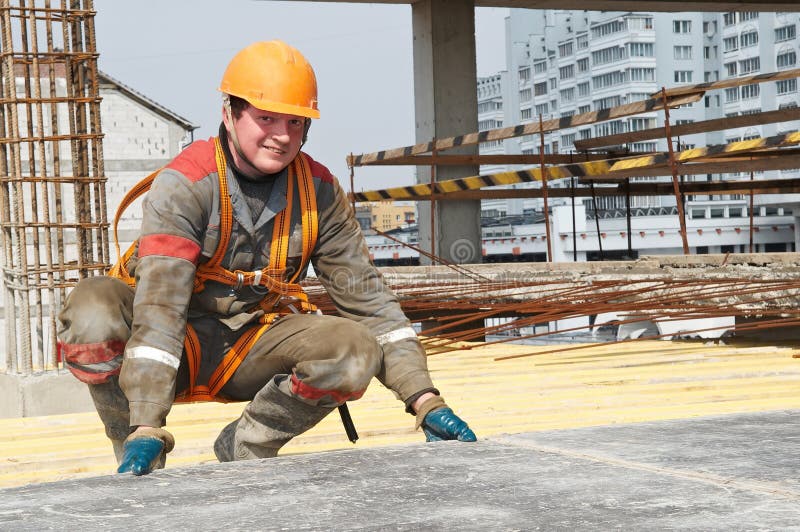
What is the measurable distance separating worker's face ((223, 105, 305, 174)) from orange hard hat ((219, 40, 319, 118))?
0.05m

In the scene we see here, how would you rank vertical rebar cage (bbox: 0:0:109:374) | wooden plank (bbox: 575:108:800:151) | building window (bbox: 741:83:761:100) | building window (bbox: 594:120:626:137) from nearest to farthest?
vertical rebar cage (bbox: 0:0:109:374) < wooden plank (bbox: 575:108:800:151) < building window (bbox: 741:83:761:100) < building window (bbox: 594:120:626:137)

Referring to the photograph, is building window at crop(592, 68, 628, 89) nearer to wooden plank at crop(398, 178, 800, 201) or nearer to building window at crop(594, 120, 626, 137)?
building window at crop(594, 120, 626, 137)

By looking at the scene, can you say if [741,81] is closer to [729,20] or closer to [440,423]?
[440,423]

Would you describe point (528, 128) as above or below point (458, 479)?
above

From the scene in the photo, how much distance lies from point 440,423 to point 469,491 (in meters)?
0.95

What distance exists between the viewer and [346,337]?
363cm

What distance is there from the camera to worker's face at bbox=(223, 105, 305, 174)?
362 cm

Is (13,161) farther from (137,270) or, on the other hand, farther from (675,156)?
(675,156)

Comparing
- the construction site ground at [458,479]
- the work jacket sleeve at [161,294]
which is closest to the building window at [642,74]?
the construction site ground at [458,479]

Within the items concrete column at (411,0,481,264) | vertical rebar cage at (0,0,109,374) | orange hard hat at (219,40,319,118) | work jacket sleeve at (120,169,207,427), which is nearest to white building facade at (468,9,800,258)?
concrete column at (411,0,481,264)

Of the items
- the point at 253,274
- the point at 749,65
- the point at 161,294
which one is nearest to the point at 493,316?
→ the point at 253,274

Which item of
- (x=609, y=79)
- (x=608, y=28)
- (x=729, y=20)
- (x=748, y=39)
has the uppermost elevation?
(x=608, y=28)

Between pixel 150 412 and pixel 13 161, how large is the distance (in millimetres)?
4146

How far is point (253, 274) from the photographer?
3713 millimetres
